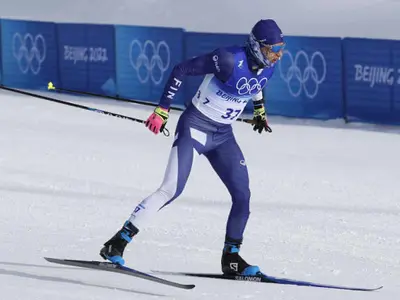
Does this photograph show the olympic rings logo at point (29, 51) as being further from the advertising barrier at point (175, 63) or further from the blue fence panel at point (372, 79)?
the blue fence panel at point (372, 79)

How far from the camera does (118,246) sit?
802 cm

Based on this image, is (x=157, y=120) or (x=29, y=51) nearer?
(x=157, y=120)

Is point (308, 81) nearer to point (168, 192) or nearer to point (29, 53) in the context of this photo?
point (29, 53)

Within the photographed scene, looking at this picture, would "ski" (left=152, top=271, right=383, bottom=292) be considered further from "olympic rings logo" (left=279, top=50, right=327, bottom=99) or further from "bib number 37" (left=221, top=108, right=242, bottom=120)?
"olympic rings logo" (left=279, top=50, right=327, bottom=99)

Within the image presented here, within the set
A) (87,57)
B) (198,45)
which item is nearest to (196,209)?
(198,45)

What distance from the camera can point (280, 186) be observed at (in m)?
13.4

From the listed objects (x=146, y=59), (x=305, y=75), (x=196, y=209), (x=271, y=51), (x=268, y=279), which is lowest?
(x=268, y=279)

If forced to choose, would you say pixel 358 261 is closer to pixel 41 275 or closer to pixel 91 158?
pixel 41 275

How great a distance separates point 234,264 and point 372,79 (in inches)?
426

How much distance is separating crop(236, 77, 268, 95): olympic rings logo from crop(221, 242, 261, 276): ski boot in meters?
1.19

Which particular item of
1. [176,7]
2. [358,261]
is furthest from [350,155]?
[176,7]

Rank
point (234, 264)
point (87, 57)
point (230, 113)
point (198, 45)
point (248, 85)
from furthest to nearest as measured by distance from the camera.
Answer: point (87, 57) → point (198, 45) → point (234, 264) → point (230, 113) → point (248, 85)

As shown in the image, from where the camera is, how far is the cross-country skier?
8.03 metres

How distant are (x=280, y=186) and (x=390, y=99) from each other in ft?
19.0
